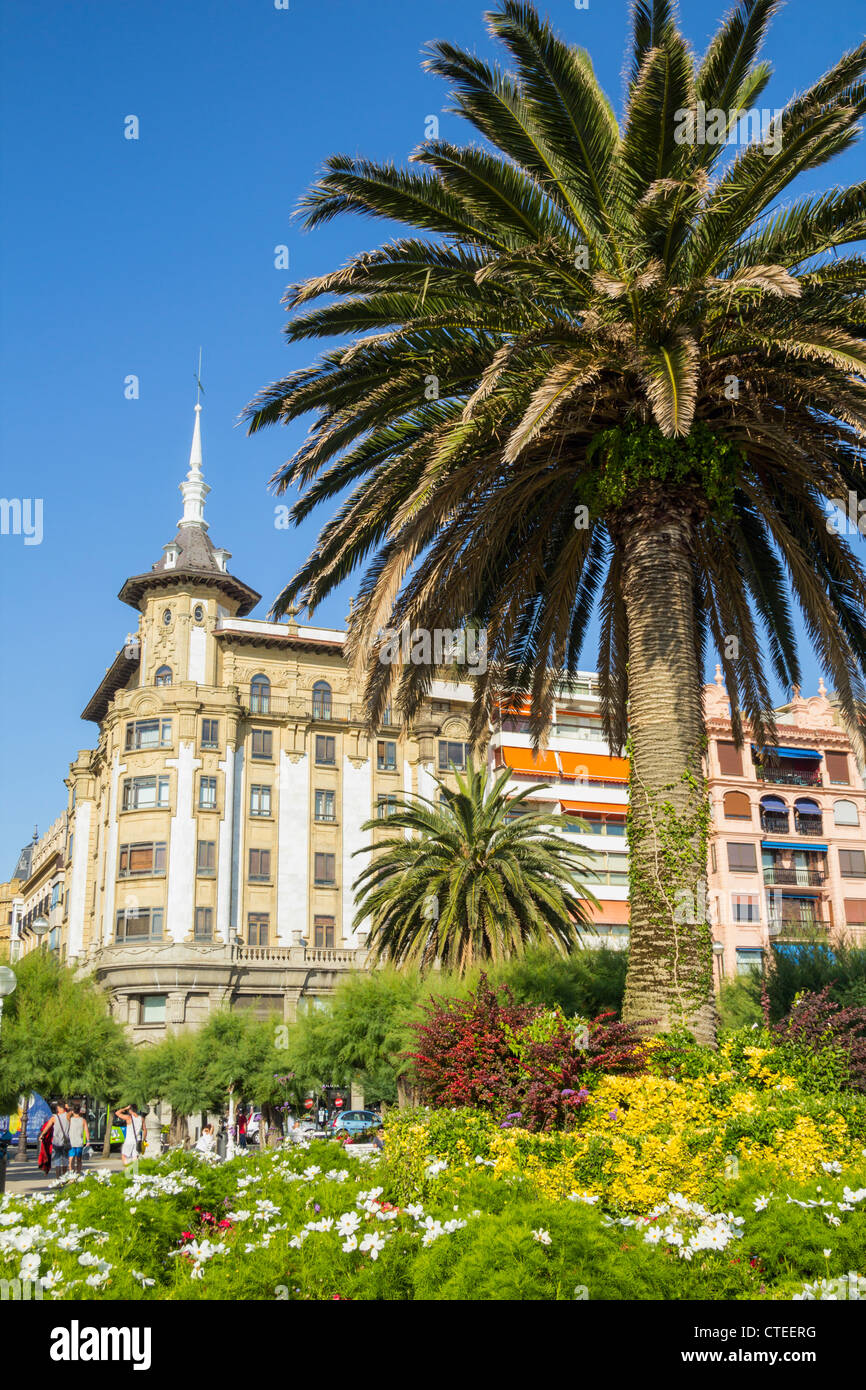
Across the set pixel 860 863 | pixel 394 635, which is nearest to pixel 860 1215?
pixel 394 635

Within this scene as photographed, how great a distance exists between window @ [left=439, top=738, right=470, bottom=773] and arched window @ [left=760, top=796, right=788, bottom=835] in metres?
14.6

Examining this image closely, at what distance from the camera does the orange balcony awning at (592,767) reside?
192 feet

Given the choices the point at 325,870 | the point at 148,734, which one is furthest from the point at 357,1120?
the point at 148,734

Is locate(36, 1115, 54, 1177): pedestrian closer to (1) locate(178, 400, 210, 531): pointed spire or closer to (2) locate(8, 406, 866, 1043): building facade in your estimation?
(2) locate(8, 406, 866, 1043): building facade

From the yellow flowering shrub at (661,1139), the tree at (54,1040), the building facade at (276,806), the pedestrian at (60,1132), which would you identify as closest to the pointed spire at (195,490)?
the building facade at (276,806)

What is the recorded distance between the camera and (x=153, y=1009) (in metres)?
49.6

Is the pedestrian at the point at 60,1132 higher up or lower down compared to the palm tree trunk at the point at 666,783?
lower down

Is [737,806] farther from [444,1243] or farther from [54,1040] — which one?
[444,1243]

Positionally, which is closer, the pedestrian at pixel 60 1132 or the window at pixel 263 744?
the pedestrian at pixel 60 1132

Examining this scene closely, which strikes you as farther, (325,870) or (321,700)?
(321,700)

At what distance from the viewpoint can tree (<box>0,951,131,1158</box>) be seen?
36.4m

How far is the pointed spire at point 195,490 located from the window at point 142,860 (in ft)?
53.7

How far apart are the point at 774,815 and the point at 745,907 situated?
5.23 meters

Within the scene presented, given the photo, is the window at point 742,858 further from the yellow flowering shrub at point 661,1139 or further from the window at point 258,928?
the yellow flowering shrub at point 661,1139
